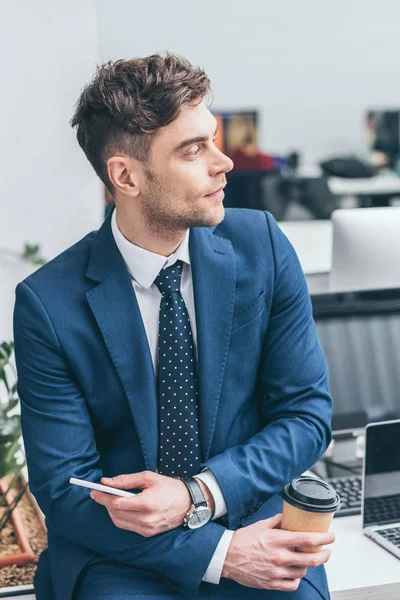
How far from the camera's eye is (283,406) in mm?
1481


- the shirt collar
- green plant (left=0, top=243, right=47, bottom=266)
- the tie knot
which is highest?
the shirt collar

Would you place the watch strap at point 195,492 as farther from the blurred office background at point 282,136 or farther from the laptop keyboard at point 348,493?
the blurred office background at point 282,136

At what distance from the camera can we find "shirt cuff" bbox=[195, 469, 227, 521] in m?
1.34

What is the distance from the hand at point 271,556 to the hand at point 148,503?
114 millimetres

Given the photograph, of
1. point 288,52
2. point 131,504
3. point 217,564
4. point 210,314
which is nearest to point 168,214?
point 210,314

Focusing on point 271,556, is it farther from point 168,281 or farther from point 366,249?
point 366,249

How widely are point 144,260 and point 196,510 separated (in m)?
0.48

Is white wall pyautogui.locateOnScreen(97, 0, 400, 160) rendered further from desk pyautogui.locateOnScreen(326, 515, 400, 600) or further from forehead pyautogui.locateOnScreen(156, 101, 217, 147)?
desk pyautogui.locateOnScreen(326, 515, 400, 600)

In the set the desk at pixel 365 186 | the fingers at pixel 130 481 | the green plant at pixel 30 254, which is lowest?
the desk at pixel 365 186

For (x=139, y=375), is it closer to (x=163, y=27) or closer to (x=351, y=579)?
(x=351, y=579)

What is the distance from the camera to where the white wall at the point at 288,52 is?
276 inches

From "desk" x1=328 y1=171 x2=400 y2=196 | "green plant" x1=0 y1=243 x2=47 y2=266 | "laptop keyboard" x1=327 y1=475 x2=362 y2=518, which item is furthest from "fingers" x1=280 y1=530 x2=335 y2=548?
"desk" x1=328 y1=171 x2=400 y2=196

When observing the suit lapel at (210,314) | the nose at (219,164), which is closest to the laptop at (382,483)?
the suit lapel at (210,314)

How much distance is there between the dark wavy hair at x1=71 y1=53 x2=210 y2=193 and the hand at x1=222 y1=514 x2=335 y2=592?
0.72 meters
